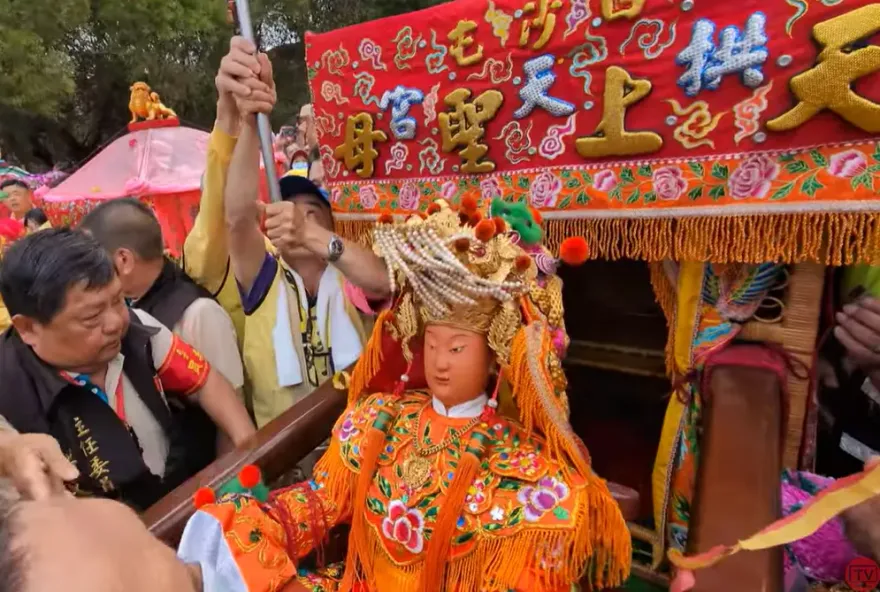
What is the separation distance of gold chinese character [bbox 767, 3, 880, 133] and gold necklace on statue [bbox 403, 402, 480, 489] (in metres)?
0.83

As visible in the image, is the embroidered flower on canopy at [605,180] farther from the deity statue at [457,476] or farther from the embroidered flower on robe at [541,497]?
the embroidered flower on robe at [541,497]

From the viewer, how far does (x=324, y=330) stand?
1.66 m

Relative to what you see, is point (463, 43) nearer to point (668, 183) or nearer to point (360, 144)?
point (360, 144)

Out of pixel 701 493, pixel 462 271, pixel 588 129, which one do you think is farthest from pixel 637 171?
pixel 701 493

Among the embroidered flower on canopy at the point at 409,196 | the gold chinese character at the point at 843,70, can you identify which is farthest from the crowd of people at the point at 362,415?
the gold chinese character at the point at 843,70

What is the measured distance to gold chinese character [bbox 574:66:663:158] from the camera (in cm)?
121

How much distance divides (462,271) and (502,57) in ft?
2.24

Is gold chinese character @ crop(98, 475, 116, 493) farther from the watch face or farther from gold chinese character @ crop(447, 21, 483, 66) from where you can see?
gold chinese character @ crop(447, 21, 483, 66)

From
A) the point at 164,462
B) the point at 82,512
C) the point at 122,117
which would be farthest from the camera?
the point at 122,117

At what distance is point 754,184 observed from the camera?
114 centimetres

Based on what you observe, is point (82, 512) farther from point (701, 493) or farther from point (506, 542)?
point (701, 493)

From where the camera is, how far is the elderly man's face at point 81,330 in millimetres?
1130

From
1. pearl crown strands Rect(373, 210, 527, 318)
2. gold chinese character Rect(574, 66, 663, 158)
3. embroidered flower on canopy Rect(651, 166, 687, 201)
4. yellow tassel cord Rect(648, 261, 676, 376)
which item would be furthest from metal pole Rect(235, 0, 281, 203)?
yellow tassel cord Rect(648, 261, 676, 376)

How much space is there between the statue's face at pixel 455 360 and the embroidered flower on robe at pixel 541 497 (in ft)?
0.66
